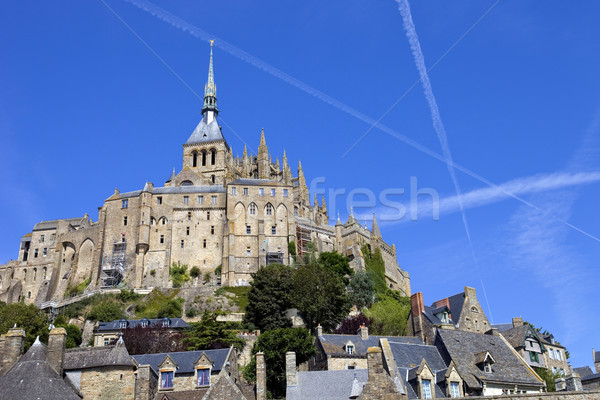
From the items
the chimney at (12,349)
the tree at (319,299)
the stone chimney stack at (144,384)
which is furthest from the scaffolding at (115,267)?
the chimney at (12,349)

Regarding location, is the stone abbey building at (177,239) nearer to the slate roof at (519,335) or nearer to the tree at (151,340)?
the tree at (151,340)

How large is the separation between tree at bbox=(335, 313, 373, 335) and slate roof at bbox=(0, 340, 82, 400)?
35716mm

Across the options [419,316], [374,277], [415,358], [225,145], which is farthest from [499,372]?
[225,145]

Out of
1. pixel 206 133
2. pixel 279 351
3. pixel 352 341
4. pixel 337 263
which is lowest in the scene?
pixel 279 351

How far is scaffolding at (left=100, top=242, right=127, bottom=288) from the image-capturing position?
3802 inches

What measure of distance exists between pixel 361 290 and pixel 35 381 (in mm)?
56493

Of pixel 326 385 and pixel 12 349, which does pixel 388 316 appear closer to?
pixel 326 385

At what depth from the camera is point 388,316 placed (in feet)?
241

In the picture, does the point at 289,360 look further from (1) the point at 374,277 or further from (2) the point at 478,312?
(1) the point at 374,277

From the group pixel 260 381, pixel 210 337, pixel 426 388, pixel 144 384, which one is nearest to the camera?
pixel 144 384

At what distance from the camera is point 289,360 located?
40.7m

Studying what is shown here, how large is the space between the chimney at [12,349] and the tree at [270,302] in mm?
34566

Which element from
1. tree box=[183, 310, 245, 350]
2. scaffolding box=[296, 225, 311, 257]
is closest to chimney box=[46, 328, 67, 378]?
tree box=[183, 310, 245, 350]

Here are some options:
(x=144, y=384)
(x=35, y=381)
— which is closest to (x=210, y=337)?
(x=144, y=384)
